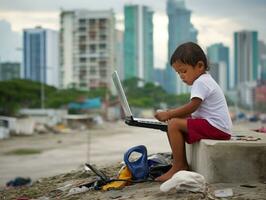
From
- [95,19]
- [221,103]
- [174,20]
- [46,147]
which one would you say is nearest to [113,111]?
[95,19]

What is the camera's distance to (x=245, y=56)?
13988cm

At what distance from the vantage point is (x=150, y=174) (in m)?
5.14

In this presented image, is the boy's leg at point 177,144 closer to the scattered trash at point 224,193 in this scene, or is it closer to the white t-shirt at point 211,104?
the white t-shirt at point 211,104

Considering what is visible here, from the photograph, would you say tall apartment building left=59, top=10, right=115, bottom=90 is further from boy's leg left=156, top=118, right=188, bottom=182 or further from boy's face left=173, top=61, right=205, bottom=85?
boy's leg left=156, top=118, right=188, bottom=182

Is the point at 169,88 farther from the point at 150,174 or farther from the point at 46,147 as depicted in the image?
the point at 150,174

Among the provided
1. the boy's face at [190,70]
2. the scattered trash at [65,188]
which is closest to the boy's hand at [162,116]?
the boy's face at [190,70]

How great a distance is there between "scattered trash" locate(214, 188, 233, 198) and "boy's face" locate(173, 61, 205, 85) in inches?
42.7

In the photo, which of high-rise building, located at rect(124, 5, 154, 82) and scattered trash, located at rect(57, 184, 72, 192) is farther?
high-rise building, located at rect(124, 5, 154, 82)

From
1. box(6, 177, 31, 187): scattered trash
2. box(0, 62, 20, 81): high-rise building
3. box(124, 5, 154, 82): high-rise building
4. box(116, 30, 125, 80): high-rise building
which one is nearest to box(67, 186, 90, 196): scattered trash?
box(6, 177, 31, 187): scattered trash

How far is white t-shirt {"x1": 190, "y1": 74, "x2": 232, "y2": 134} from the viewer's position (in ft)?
15.6

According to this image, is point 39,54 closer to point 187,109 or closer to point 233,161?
point 187,109

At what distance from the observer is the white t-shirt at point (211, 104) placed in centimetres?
476

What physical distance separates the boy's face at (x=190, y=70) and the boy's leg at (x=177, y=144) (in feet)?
1.42

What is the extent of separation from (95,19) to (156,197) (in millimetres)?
103810
